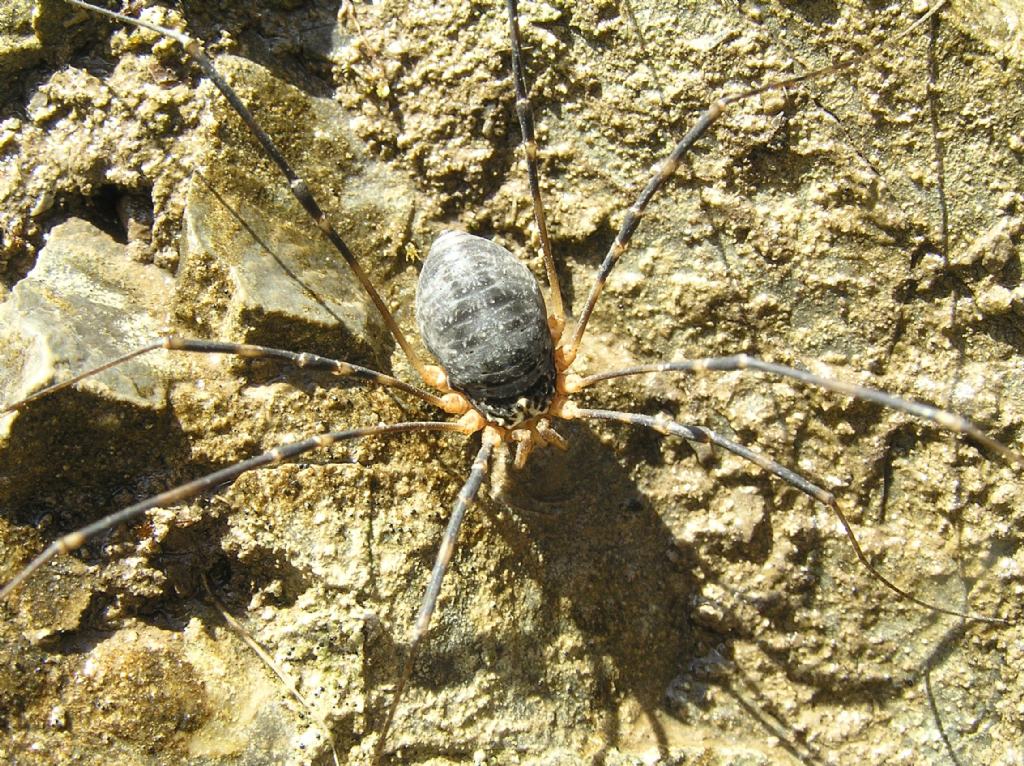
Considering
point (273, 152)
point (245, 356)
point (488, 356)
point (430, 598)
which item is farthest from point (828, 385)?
point (273, 152)

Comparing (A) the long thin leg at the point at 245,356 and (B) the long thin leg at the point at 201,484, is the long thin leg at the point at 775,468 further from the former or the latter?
(A) the long thin leg at the point at 245,356

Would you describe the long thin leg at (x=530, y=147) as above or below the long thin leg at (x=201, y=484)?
above

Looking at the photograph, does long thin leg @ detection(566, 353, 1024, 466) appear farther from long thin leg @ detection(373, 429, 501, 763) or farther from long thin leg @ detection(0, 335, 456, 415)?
long thin leg @ detection(0, 335, 456, 415)

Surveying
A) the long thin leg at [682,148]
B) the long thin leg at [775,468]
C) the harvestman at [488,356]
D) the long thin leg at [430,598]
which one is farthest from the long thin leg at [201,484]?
the long thin leg at [682,148]

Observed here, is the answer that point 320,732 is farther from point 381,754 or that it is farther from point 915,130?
point 915,130

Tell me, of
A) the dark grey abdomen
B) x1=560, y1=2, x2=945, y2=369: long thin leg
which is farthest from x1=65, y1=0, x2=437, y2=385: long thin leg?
x1=560, y1=2, x2=945, y2=369: long thin leg

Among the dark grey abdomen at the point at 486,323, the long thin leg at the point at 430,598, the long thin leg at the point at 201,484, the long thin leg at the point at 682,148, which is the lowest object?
the long thin leg at the point at 430,598
